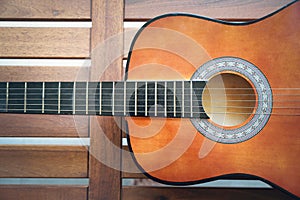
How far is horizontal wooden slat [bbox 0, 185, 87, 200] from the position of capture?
0.73m

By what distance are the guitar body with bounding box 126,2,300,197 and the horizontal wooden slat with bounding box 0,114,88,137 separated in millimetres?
211

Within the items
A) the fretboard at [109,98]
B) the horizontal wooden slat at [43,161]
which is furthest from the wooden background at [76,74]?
the fretboard at [109,98]

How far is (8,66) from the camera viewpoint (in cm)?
75

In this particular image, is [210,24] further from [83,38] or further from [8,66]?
[8,66]

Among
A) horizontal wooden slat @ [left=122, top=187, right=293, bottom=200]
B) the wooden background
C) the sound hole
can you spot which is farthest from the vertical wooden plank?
the sound hole

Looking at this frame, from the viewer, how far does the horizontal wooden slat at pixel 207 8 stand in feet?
2.35

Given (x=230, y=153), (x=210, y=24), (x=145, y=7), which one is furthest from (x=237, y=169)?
(x=145, y=7)

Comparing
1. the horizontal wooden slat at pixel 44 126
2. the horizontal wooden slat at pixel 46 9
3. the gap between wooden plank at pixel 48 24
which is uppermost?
the horizontal wooden slat at pixel 46 9

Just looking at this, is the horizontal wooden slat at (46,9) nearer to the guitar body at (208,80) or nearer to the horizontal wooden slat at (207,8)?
the horizontal wooden slat at (207,8)

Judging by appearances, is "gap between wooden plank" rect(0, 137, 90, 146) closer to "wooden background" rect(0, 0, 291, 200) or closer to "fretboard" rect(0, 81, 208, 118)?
"wooden background" rect(0, 0, 291, 200)

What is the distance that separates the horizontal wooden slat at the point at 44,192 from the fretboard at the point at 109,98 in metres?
0.23

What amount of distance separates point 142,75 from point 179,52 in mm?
93

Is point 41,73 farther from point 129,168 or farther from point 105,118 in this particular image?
point 129,168

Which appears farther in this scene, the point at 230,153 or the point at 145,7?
the point at 145,7
